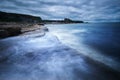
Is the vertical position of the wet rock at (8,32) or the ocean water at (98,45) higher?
the wet rock at (8,32)

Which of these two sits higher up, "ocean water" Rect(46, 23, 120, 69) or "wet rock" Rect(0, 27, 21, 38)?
"wet rock" Rect(0, 27, 21, 38)

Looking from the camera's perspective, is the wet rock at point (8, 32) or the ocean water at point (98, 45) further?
the wet rock at point (8, 32)

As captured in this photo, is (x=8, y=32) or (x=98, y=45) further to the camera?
(x=8, y=32)

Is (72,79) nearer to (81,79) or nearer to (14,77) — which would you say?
(81,79)

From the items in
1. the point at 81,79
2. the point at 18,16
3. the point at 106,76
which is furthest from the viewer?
the point at 18,16

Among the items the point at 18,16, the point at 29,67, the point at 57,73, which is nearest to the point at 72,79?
the point at 57,73

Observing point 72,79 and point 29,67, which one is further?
point 29,67

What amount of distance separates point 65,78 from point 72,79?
0.29 m

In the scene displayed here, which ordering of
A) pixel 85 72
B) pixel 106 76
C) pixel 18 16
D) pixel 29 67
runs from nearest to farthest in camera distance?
1. pixel 106 76
2. pixel 85 72
3. pixel 29 67
4. pixel 18 16

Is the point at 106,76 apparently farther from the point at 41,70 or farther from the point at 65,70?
the point at 41,70

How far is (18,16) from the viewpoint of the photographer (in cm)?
8894

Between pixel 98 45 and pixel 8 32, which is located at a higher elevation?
pixel 8 32

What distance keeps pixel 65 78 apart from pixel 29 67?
2.07 metres

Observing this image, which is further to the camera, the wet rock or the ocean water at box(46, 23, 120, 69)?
the wet rock
